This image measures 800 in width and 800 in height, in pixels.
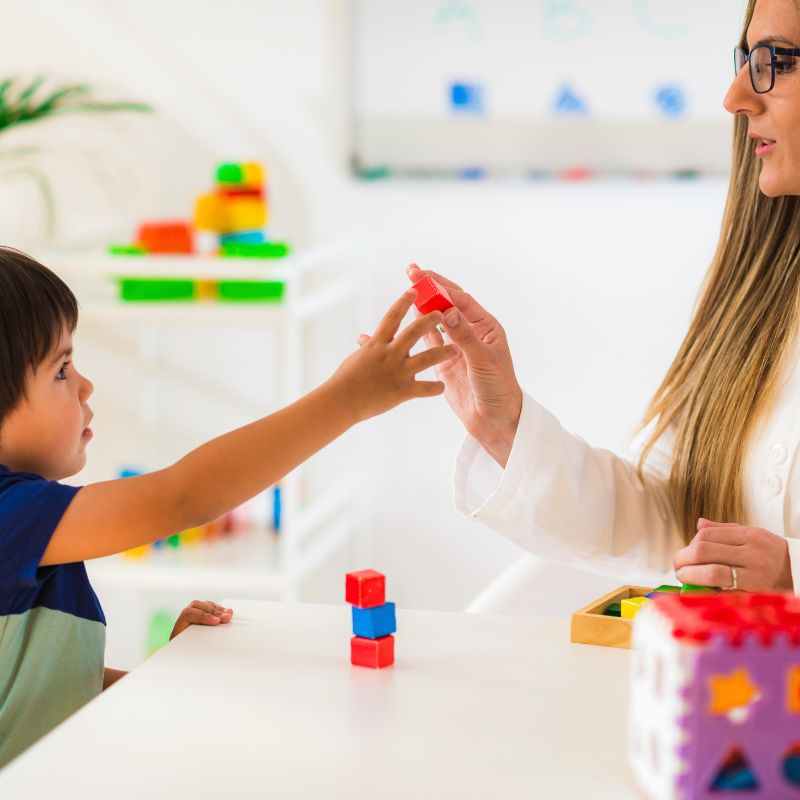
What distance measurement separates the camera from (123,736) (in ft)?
2.34

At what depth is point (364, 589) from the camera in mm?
865

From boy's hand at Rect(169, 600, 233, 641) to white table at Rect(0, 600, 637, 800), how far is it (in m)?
0.01

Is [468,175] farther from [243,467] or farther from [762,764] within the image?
[762,764]

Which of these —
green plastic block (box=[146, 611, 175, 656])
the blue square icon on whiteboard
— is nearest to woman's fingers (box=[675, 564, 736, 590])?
the blue square icon on whiteboard

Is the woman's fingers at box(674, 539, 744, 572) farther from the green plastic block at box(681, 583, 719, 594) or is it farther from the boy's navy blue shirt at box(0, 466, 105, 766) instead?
the boy's navy blue shirt at box(0, 466, 105, 766)

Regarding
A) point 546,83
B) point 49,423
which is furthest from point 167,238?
point 49,423

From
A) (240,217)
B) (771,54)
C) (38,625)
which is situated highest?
(771,54)

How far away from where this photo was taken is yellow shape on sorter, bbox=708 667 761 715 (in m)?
0.56

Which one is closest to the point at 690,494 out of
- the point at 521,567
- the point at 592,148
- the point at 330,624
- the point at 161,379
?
the point at 521,567

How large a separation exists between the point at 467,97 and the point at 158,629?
1289 millimetres

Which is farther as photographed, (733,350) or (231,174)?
(231,174)

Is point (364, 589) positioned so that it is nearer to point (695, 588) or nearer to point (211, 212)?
point (695, 588)

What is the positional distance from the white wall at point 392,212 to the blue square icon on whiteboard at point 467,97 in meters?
0.16

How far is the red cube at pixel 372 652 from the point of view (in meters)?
0.85
